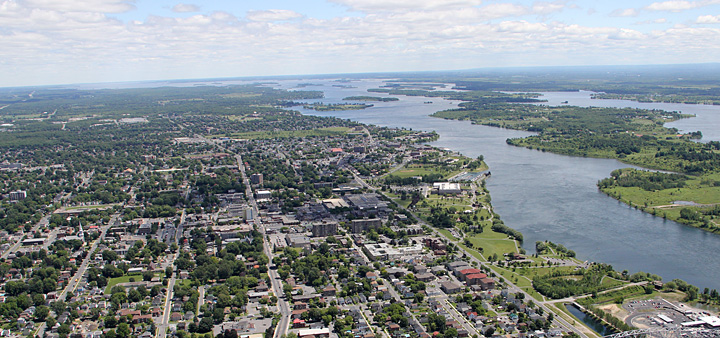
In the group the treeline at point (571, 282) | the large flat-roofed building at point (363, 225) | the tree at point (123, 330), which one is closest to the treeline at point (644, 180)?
the treeline at point (571, 282)

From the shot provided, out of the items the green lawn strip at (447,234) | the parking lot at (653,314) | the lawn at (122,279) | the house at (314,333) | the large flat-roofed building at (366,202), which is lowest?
the lawn at (122,279)

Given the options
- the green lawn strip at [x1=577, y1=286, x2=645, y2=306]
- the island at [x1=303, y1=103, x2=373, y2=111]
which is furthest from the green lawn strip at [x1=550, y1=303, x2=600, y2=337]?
the island at [x1=303, y1=103, x2=373, y2=111]

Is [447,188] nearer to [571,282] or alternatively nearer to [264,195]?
[264,195]

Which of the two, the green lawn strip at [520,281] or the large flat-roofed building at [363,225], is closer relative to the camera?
the green lawn strip at [520,281]

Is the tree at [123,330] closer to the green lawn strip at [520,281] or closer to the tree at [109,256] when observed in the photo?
the tree at [109,256]

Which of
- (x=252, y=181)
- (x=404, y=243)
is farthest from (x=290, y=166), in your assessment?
(x=404, y=243)

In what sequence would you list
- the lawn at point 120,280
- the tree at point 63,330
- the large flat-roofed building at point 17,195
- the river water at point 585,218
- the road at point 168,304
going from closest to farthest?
the tree at point 63,330, the road at point 168,304, the lawn at point 120,280, the river water at point 585,218, the large flat-roofed building at point 17,195

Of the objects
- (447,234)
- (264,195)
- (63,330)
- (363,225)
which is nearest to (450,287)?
(447,234)

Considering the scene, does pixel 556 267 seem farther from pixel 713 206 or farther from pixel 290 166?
pixel 290 166

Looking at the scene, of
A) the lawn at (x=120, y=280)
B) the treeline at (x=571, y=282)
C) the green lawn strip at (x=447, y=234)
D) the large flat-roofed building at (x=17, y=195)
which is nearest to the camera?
the treeline at (x=571, y=282)
